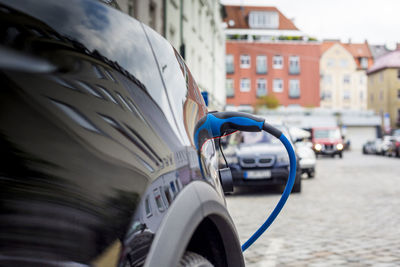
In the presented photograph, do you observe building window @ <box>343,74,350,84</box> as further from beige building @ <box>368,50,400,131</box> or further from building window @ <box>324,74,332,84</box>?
beige building @ <box>368,50,400,131</box>

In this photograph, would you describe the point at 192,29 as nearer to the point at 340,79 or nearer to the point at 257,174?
the point at 257,174

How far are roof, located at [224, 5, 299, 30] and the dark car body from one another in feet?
94.9

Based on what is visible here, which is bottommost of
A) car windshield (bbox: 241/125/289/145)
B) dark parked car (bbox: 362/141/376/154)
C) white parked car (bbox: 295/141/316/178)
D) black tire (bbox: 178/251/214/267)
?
dark parked car (bbox: 362/141/376/154)

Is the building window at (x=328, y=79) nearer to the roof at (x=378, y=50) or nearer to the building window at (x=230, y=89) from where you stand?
the roof at (x=378, y=50)

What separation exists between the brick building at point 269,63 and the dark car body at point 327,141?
21185 mm

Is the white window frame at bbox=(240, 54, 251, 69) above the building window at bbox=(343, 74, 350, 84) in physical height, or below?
above

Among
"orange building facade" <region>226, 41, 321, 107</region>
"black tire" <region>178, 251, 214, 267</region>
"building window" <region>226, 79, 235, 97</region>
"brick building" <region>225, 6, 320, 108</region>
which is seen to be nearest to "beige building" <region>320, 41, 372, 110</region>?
"brick building" <region>225, 6, 320, 108</region>

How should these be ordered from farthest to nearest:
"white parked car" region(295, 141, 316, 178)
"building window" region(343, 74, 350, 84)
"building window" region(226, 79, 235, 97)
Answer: "building window" region(343, 74, 350, 84)
"building window" region(226, 79, 235, 97)
"white parked car" region(295, 141, 316, 178)

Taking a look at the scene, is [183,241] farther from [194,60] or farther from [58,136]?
[194,60]

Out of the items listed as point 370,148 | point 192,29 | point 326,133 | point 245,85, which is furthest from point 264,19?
point 192,29

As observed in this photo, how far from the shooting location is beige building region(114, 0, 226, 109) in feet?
55.8

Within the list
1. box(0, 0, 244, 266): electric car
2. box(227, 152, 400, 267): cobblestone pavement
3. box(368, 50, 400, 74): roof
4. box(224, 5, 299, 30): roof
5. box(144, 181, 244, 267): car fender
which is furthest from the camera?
box(368, 50, 400, 74): roof

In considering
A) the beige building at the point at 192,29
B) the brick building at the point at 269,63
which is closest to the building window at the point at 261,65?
the brick building at the point at 269,63

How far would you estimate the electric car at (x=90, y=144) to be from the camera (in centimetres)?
102
